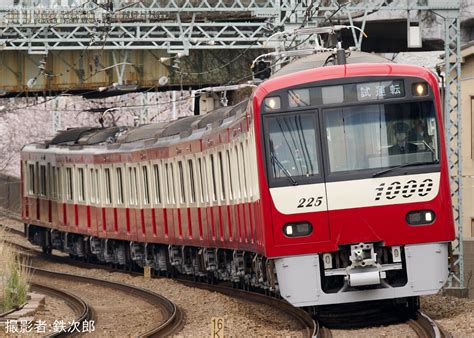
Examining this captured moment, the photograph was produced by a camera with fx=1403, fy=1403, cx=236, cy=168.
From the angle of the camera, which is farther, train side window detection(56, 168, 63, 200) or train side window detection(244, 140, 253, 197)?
train side window detection(56, 168, 63, 200)

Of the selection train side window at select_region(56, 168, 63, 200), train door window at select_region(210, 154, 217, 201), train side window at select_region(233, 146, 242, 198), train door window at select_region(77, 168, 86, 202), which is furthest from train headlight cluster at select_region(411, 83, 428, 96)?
train side window at select_region(56, 168, 63, 200)

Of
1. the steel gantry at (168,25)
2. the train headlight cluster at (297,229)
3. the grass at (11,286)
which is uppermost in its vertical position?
the steel gantry at (168,25)

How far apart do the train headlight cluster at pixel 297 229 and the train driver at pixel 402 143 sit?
109cm

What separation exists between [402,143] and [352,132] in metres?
0.50

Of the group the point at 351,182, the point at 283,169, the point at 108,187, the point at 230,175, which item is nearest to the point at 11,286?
the point at 230,175

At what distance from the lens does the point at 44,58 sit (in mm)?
28875

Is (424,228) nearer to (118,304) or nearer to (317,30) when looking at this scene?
(317,30)

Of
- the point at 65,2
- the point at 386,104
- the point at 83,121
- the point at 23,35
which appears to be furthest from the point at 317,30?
the point at 83,121

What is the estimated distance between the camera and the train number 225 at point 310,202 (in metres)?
13.7

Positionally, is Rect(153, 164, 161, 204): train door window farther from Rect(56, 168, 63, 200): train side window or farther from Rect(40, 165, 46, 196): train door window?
Rect(40, 165, 46, 196): train door window

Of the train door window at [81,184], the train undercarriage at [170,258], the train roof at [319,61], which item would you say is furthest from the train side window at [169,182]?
the train roof at [319,61]

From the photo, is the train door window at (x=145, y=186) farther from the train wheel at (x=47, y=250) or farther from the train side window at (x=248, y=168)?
the train wheel at (x=47, y=250)

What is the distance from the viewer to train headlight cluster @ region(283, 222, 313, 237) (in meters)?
13.7

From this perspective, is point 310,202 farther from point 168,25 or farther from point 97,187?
point 97,187
